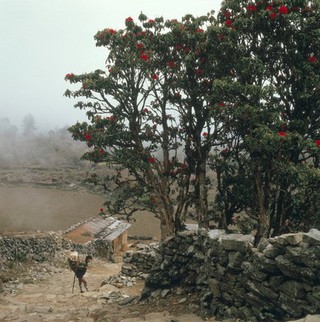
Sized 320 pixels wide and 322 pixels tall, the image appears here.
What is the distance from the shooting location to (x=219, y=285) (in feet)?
29.1

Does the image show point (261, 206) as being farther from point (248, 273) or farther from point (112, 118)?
point (112, 118)

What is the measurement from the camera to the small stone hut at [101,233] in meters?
32.3

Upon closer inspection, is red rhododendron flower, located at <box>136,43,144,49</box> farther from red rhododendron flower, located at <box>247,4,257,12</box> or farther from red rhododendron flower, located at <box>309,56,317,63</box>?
red rhododendron flower, located at <box>309,56,317,63</box>

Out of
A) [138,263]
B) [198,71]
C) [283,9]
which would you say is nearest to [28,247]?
[138,263]

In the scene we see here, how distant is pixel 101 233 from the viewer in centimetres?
3434

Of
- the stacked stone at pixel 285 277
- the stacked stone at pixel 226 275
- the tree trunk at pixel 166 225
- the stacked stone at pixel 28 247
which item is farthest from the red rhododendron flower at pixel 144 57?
the stacked stone at pixel 28 247

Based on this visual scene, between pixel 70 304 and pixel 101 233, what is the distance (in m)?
20.5

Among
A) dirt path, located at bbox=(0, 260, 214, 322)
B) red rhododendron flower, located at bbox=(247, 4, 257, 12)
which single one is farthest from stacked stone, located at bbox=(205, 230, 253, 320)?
red rhododendron flower, located at bbox=(247, 4, 257, 12)

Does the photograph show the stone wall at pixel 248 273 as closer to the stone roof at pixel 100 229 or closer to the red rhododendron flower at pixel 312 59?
the red rhododendron flower at pixel 312 59

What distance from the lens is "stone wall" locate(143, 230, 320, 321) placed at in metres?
6.80

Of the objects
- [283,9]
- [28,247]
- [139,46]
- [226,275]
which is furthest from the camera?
[28,247]

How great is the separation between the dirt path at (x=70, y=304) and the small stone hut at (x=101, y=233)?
31.3 feet

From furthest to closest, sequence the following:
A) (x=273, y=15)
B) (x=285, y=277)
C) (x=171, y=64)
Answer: (x=171, y=64)
(x=273, y=15)
(x=285, y=277)

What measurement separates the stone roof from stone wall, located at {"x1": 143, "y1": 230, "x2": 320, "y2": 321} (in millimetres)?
21870
